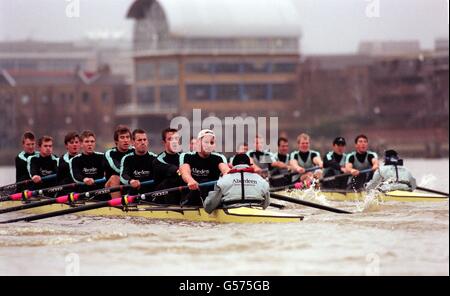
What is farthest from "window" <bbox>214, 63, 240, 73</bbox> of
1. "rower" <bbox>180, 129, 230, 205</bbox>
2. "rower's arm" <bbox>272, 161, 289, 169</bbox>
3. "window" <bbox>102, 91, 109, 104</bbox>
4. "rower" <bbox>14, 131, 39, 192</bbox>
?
"rower" <bbox>180, 129, 230, 205</bbox>

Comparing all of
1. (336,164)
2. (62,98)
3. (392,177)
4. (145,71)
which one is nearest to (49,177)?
(336,164)

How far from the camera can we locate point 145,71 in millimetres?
76625

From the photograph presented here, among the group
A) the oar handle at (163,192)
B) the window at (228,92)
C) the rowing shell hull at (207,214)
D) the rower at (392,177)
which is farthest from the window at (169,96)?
the oar handle at (163,192)

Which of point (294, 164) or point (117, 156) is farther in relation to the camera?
point (294, 164)

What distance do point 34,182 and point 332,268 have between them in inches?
379

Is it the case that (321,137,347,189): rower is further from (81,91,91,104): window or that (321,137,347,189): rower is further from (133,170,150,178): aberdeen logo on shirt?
(81,91,91,104): window

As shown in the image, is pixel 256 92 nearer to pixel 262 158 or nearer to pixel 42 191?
pixel 262 158

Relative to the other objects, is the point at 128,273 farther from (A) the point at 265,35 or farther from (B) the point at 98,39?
(B) the point at 98,39

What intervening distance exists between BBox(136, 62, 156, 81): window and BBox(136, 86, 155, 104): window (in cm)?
73

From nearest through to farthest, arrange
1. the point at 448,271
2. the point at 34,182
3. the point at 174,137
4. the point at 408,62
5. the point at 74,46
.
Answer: the point at 448,271 < the point at 174,137 < the point at 34,182 < the point at 408,62 < the point at 74,46

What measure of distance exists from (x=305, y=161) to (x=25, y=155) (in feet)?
17.7

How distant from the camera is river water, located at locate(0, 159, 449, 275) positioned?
468 inches

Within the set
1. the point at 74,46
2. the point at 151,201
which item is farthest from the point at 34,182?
the point at 74,46

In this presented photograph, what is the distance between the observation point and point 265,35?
75.8 meters
